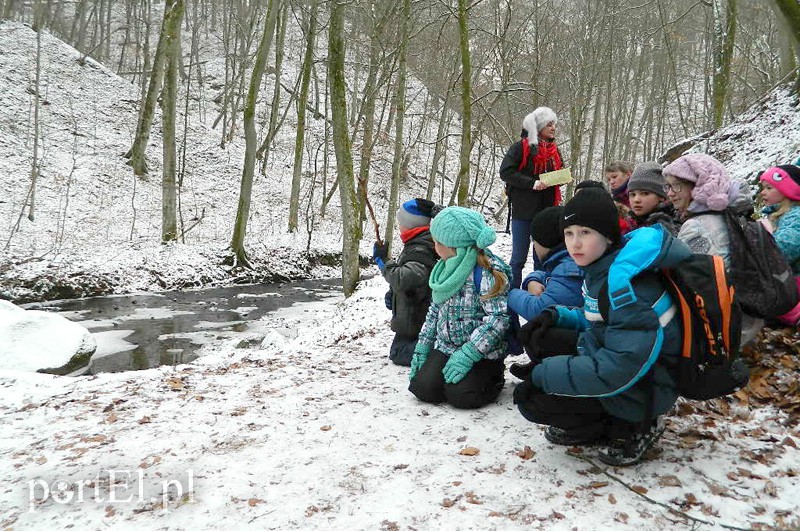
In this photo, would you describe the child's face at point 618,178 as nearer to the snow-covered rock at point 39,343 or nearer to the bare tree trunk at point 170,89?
the snow-covered rock at point 39,343

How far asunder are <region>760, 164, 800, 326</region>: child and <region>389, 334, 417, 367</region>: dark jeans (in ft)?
10.1

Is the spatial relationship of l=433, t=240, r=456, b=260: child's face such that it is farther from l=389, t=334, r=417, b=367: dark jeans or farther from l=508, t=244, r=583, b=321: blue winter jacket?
l=389, t=334, r=417, b=367: dark jeans

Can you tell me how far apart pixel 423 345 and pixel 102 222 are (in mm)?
17960

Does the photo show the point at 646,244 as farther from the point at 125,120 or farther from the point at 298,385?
the point at 125,120

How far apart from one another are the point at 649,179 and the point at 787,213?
40.3 inches

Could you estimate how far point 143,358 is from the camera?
26.9ft

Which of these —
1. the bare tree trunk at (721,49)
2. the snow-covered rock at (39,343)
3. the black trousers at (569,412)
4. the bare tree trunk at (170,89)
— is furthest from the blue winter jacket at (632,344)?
the bare tree trunk at (170,89)

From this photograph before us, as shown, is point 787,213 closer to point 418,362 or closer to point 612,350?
point 612,350

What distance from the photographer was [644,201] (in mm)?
4477

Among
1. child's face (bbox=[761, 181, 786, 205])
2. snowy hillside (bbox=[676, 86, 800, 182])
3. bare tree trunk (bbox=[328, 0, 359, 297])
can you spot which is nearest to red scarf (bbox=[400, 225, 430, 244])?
child's face (bbox=[761, 181, 786, 205])

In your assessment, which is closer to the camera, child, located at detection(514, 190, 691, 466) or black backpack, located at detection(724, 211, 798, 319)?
child, located at detection(514, 190, 691, 466)

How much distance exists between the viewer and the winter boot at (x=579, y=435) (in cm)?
300

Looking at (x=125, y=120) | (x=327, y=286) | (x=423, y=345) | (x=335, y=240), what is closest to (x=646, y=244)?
(x=423, y=345)

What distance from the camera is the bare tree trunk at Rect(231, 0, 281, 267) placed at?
14516mm
